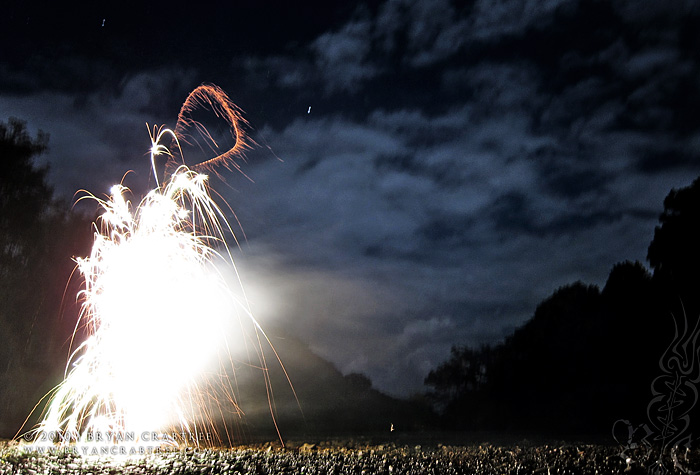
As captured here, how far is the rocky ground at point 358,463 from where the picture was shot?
1291 cm

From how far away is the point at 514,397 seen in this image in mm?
48156

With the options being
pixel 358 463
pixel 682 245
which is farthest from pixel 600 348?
pixel 358 463

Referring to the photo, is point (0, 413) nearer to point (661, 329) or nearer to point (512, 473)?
point (512, 473)

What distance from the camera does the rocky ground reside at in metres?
12.9

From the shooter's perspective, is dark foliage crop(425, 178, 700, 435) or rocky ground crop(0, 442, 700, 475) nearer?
rocky ground crop(0, 442, 700, 475)

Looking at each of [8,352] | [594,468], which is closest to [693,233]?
[594,468]

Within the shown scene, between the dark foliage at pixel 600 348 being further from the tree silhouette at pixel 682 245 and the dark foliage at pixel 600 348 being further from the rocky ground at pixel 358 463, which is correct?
the rocky ground at pixel 358 463

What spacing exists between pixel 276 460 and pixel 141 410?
616cm

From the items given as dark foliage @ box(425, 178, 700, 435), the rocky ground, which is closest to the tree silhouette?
dark foliage @ box(425, 178, 700, 435)

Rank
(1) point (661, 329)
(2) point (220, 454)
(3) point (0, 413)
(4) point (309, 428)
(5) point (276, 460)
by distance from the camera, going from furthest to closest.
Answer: (4) point (309, 428) → (1) point (661, 329) → (3) point (0, 413) → (2) point (220, 454) → (5) point (276, 460)

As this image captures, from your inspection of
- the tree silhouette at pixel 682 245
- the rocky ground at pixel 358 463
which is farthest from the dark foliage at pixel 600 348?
the rocky ground at pixel 358 463

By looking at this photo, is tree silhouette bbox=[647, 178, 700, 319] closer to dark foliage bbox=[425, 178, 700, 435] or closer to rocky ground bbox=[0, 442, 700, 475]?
dark foliage bbox=[425, 178, 700, 435]

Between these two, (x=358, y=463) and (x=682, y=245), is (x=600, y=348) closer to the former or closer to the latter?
(x=682, y=245)

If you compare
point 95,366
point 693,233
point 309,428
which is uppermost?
point 693,233
